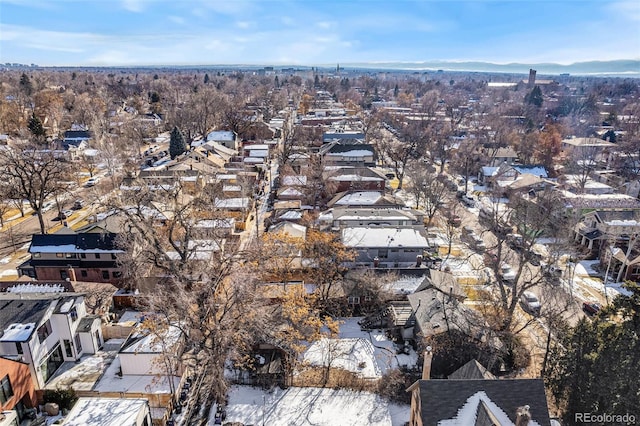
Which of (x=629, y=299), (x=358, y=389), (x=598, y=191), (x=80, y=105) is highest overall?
(x=80, y=105)

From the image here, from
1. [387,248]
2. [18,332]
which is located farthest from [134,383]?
[387,248]

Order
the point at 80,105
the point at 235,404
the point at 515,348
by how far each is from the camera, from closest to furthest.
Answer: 1. the point at 235,404
2. the point at 515,348
3. the point at 80,105

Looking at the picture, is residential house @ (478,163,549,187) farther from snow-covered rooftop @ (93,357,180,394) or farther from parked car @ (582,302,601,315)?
snow-covered rooftop @ (93,357,180,394)

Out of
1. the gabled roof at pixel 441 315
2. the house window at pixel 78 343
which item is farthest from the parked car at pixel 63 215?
the gabled roof at pixel 441 315

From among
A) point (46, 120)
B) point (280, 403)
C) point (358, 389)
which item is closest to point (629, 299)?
point (358, 389)

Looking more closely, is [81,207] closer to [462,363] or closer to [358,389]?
[358,389]
